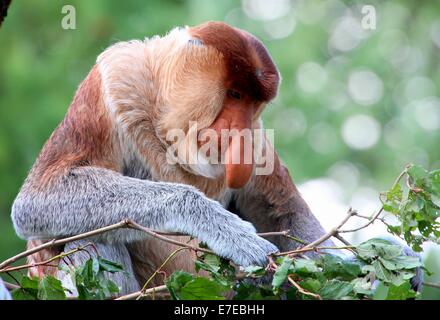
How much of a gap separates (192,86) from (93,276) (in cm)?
142

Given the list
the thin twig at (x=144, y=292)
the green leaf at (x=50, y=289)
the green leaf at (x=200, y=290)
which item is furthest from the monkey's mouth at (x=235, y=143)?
the green leaf at (x=50, y=289)

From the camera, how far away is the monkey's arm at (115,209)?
4.36 m

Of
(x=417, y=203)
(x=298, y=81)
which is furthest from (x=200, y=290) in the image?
(x=298, y=81)

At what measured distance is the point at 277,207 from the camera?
5.29 meters

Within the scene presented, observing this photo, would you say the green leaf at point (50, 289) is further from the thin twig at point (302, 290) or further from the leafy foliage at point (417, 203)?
the leafy foliage at point (417, 203)

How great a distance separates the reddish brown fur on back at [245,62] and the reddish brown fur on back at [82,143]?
720mm

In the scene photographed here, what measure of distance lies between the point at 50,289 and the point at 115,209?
1047 mm

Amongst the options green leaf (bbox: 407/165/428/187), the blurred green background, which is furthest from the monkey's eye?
the blurred green background

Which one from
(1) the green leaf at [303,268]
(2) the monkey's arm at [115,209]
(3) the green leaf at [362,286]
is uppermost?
(2) the monkey's arm at [115,209]

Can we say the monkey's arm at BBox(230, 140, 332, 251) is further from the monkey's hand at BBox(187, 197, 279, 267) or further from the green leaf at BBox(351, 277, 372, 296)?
the green leaf at BBox(351, 277, 372, 296)

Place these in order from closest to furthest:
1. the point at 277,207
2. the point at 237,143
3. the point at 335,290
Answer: the point at 335,290
the point at 237,143
the point at 277,207

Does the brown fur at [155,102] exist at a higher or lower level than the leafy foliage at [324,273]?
higher

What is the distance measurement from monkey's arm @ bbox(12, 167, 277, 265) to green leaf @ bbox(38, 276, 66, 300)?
2.94 ft

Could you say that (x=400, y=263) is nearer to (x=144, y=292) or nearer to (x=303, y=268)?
(x=303, y=268)
